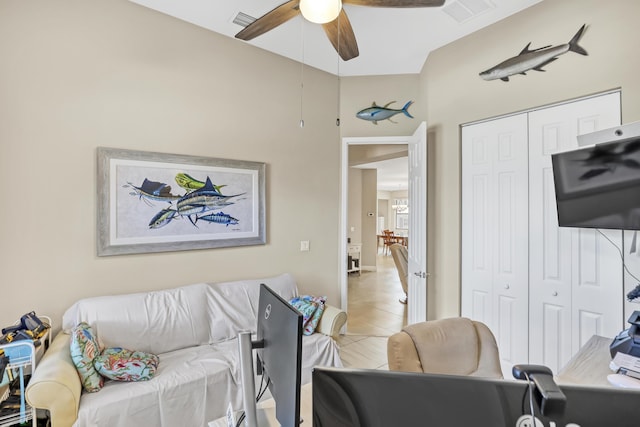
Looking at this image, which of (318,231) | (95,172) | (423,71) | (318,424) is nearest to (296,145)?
(318,231)

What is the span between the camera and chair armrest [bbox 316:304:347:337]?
2.68 meters

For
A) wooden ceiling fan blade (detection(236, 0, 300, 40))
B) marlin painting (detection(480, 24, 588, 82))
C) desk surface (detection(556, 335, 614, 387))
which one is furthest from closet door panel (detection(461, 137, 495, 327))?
wooden ceiling fan blade (detection(236, 0, 300, 40))

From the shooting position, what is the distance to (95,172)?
2361 millimetres

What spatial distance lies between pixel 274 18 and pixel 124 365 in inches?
90.5

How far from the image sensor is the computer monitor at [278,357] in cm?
72

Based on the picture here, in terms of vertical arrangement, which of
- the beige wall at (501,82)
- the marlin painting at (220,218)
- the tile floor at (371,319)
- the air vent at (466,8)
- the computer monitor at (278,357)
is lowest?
the tile floor at (371,319)

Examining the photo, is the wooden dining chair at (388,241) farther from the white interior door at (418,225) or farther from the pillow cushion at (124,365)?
the pillow cushion at (124,365)

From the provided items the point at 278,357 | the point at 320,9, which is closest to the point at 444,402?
the point at 278,357

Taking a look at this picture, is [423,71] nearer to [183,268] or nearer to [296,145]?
[296,145]

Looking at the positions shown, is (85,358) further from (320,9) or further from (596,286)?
(596,286)

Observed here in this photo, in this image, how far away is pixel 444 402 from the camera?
55 cm

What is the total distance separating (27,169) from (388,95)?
3.35 m

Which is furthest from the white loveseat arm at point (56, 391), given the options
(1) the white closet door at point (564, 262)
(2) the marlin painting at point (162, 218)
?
(1) the white closet door at point (564, 262)

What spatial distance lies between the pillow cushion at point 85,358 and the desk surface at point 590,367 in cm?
232
